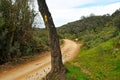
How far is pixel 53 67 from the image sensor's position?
45.2ft

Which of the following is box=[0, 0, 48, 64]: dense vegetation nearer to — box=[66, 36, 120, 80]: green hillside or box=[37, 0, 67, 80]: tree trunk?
box=[66, 36, 120, 80]: green hillside

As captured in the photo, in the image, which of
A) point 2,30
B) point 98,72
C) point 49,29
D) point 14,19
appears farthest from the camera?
point 14,19

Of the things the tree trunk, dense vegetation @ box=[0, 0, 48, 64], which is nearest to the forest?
dense vegetation @ box=[0, 0, 48, 64]

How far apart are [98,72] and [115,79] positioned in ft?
4.75

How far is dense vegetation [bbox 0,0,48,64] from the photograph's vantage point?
2358 centimetres

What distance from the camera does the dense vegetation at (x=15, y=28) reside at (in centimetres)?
2358

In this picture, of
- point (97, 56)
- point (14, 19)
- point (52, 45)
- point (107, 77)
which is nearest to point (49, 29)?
point (52, 45)

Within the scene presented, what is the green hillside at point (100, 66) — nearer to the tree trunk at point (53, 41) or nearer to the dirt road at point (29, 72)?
the tree trunk at point (53, 41)

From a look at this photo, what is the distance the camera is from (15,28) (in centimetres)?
2494

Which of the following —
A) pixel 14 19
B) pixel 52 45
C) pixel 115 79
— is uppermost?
pixel 14 19

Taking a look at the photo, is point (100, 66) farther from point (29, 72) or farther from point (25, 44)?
point (25, 44)

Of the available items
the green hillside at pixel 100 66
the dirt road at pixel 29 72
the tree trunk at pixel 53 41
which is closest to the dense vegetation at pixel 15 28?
the dirt road at pixel 29 72

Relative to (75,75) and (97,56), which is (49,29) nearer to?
(75,75)

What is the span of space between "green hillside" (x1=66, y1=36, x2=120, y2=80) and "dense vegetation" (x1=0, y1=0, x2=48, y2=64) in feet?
22.6
